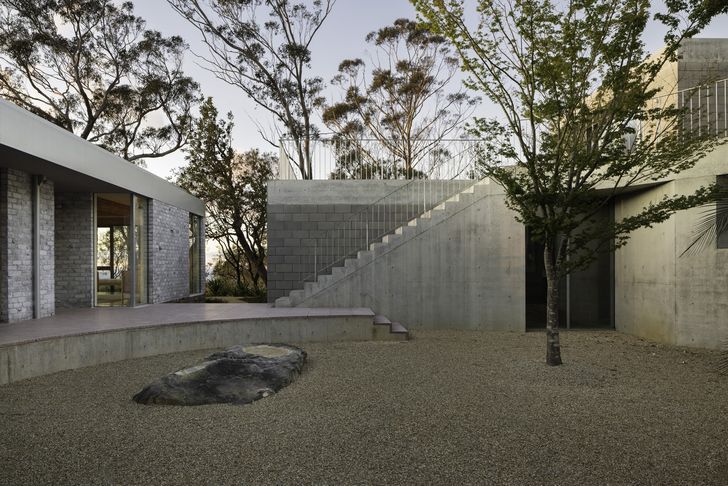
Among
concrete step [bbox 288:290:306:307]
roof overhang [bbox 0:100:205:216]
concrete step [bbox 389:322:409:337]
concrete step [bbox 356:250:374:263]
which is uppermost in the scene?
roof overhang [bbox 0:100:205:216]

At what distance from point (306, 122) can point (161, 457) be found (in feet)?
54.6

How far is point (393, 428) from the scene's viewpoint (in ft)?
13.7

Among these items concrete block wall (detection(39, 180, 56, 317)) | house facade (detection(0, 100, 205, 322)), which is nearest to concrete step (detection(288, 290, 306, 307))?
house facade (detection(0, 100, 205, 322))

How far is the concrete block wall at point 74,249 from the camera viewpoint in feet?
34.8

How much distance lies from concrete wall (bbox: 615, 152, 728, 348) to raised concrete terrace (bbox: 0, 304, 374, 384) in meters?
5.44

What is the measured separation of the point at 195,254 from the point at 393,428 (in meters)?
12.8

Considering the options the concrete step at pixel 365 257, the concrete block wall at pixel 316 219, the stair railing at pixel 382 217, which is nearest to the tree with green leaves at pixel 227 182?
the concrete block wall at pixel 316 219

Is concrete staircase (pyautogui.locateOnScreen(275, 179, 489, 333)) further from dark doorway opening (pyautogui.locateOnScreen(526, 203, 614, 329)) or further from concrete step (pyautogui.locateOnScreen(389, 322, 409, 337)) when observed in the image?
dark doorway opening (pyautogui.locateOnScreen(526, 203, 614, 329))

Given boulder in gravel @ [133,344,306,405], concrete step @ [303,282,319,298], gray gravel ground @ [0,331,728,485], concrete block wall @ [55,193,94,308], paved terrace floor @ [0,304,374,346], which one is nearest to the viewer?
gray gravel ground @ [0,331,728,485]

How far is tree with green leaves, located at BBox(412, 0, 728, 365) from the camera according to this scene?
5.92m

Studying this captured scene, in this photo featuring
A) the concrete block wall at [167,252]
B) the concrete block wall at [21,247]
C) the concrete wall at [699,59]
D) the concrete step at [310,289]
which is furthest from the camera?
the concrete block wall at [167,252]

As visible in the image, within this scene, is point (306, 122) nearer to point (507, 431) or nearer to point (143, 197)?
point (143, 197)

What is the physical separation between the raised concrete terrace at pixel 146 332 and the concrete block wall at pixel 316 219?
1.49m

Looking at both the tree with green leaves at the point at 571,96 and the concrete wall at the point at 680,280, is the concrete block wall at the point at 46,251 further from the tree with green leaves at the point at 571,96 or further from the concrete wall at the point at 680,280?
the concrete wall at the point at 680,280
